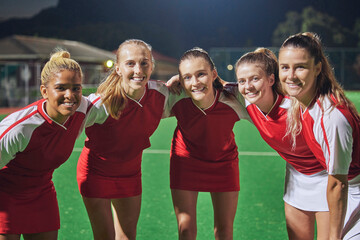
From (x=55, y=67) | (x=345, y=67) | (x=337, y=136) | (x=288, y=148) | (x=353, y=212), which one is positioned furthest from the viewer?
(x=345, y=67)

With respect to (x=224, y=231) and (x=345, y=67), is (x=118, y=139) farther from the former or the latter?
(x=345, y=67)

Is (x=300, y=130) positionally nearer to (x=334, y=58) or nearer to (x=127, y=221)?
(x=127, y=221)

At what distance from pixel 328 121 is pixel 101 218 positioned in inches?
76.3

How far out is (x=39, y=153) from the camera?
3.14 m

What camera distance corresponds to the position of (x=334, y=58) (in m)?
25.7

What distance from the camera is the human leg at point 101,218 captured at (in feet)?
12.2

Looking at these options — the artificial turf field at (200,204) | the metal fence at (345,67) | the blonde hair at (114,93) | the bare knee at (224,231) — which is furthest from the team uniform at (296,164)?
the metal fence at (345,67)

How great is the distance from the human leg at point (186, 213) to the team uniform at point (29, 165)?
1.03 metres

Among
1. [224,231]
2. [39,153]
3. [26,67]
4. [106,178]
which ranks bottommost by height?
[224,231]

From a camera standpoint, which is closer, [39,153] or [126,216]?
[39,153]

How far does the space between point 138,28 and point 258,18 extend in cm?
1717

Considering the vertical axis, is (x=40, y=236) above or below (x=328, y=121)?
below

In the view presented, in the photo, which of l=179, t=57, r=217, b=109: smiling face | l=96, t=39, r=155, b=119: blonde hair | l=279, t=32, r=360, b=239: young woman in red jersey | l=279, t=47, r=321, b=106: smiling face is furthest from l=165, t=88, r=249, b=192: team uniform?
l=279, t=47, r=321, b=106: smiling face

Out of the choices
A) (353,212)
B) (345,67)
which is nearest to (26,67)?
(345,67)
